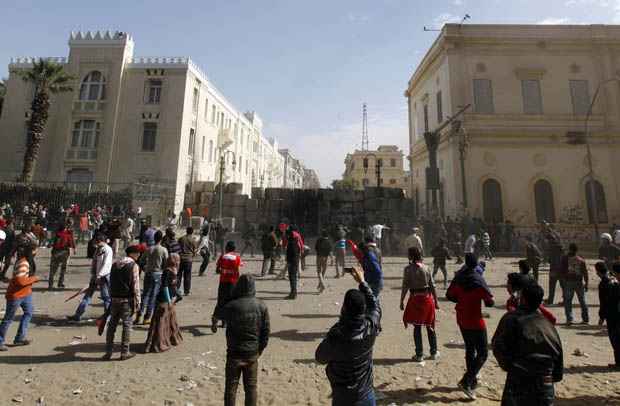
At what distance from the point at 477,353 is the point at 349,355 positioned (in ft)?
8.48

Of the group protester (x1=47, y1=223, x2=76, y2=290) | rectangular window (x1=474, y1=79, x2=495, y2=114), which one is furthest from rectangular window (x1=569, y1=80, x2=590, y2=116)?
protester (x1=47, y1=223, x2=76, y2=290)

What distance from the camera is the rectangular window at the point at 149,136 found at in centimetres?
2695

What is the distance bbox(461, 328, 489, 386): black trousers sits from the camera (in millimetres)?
4121

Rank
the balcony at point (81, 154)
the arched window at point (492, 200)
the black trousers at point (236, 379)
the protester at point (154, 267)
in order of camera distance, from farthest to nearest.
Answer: the balcony at point (81, 154), the arched window at point (492, 200), the protester at point (154, 267), the black trousers at point (236, 379)

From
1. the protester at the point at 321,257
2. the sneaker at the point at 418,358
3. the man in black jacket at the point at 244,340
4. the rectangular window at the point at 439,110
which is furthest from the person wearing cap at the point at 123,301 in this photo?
the rectangular window at the point at 439,110

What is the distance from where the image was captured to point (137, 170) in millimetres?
26406

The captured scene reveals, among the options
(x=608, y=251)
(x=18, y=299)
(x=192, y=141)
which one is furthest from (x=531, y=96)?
(x=18, y=299)

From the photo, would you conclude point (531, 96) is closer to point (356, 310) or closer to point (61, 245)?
point (356, 310)

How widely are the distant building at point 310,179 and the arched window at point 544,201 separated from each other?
2774 inches

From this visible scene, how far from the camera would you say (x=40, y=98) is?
956 inches

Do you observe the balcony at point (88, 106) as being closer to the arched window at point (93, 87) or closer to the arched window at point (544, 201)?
the arched window at point (93, 87)

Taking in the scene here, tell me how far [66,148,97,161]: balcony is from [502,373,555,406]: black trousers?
31.4m

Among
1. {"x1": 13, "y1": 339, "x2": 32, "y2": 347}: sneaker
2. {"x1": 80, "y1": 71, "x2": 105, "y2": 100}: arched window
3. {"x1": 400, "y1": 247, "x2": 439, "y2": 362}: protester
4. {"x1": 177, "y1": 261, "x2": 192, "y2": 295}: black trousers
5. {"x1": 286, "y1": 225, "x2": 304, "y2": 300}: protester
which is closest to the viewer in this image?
{"x1": 400, "y1": 247, "x2": 439, "y2": 362}: protester

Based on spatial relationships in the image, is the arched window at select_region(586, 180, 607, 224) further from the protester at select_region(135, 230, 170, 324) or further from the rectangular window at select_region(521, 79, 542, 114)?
the protester at select_region(135, 230, 170, 324)
